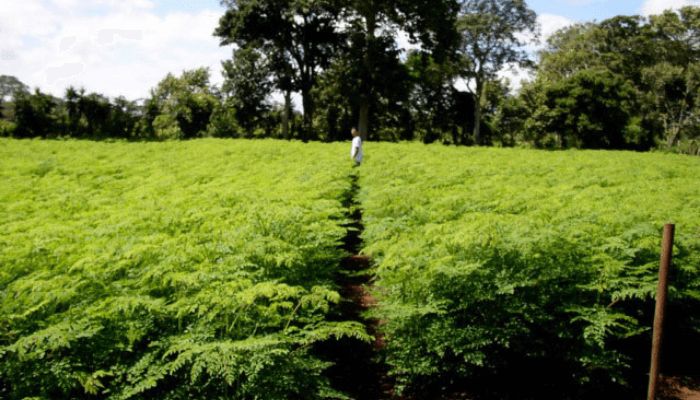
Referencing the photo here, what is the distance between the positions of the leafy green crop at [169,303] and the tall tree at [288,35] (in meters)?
34.3

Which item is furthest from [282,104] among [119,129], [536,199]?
[536,199]

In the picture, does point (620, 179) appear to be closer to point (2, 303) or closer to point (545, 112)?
point (2, 303)

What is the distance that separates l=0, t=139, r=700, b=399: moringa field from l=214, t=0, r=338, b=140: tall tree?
34.1 m

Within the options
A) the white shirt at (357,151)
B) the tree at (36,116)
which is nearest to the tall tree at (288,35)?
the tree at (36,116)

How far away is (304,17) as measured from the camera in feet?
136

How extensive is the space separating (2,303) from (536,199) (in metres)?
8.30

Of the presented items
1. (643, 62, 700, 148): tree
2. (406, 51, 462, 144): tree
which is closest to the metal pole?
(406, 51, 462, 144): tree

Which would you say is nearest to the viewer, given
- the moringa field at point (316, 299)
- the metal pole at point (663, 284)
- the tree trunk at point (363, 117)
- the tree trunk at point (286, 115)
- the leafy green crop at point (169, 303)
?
the metal pole at point (663, 284)

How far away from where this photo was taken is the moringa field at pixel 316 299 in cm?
407

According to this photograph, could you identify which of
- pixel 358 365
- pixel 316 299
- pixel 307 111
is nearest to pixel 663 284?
pixel 316 299

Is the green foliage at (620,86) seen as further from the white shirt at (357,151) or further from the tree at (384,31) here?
the white shirt at (357,151)

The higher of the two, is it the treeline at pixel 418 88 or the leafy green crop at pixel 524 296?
the treeline at pixel 418 88

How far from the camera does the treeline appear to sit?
3662 cm

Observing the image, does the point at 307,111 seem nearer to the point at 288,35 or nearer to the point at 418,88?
the point at 288,35
